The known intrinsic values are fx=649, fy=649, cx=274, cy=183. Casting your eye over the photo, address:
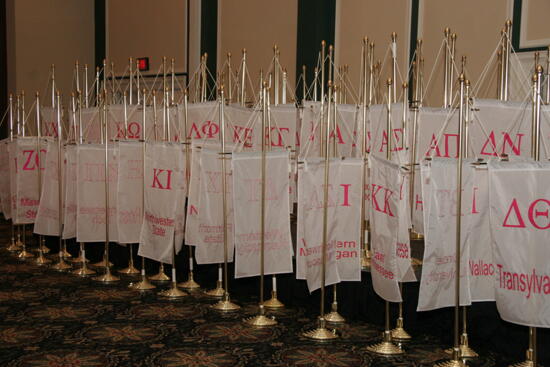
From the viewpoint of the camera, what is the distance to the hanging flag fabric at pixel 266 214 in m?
4.06

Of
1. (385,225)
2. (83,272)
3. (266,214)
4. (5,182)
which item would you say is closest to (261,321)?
(266,214)

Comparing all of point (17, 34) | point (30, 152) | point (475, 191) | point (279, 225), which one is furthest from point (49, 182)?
point (17, 34)

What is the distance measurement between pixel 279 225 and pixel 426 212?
1.13 metres

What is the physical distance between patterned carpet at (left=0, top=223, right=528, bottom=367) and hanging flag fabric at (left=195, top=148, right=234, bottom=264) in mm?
367

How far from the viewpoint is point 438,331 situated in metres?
3.73

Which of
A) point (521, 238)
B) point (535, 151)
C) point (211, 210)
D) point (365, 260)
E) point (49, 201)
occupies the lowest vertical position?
point (365, 260)

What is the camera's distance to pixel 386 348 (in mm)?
3447

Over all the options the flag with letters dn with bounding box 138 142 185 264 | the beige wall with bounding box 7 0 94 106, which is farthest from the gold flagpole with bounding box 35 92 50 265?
the beige wall with bounding box 7 0 94 106

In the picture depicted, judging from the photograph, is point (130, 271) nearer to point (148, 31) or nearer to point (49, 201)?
point (49, 201)

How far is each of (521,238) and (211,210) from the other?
2.16 metres

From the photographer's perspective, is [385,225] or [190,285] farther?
[190,285]

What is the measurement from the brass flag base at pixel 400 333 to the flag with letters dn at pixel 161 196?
1791 millimetres

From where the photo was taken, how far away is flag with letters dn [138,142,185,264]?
4.66 metres

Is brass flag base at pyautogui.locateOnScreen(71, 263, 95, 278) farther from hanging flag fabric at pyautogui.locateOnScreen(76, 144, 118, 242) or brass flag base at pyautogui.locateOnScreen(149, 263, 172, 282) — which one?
brass flag base at pyautogui.locateOnScreen(149, 263, 172, 282)
